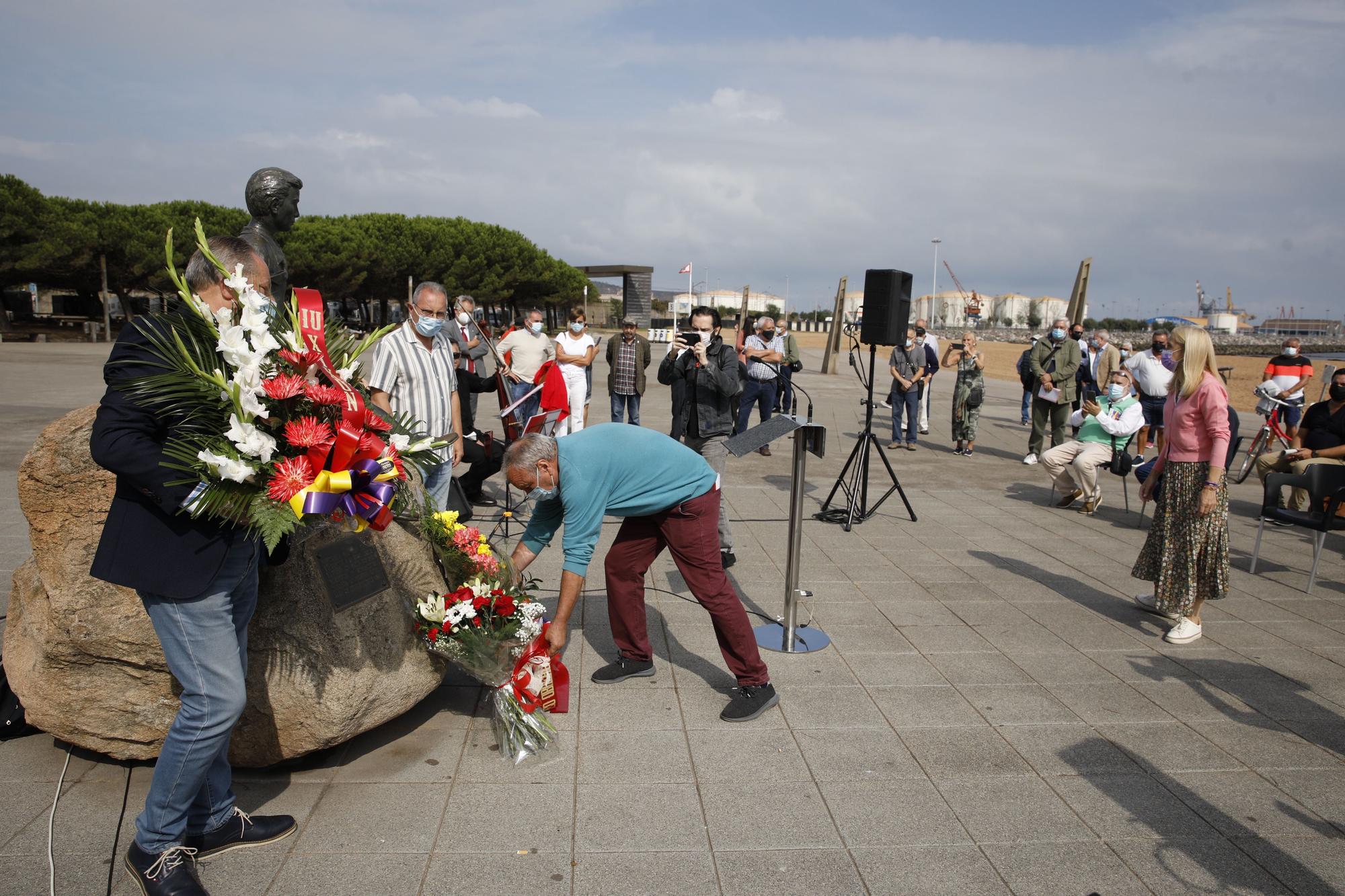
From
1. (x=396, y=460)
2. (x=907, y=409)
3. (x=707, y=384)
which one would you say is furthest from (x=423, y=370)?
(x=907, y=409)

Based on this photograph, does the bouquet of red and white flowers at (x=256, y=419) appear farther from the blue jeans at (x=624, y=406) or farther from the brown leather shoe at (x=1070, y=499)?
the blue jeans at (x=624, y=406)

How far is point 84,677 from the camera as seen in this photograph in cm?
328

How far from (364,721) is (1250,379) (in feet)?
115

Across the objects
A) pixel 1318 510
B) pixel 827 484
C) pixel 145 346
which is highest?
pixel 145 346

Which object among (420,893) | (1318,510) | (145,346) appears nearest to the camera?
(145,346)

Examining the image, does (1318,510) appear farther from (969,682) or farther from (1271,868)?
(1271,868)

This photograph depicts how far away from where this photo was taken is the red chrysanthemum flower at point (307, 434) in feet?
8.58

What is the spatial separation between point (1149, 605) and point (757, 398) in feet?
25.8

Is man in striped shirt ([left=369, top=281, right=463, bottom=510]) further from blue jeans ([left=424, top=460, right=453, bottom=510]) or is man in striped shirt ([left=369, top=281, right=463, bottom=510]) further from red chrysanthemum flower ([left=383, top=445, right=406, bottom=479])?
red chrysanthemum flower ([left=383, top=445, right=406, bottom=479])

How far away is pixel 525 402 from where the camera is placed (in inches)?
327

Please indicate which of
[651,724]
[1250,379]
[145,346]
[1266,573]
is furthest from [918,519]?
[1250,379]

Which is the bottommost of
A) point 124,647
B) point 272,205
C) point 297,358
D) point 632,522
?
point 124,647

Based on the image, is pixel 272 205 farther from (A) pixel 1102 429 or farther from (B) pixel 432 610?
(A) pixel 1102 429

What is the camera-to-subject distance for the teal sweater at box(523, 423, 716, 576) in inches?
141
